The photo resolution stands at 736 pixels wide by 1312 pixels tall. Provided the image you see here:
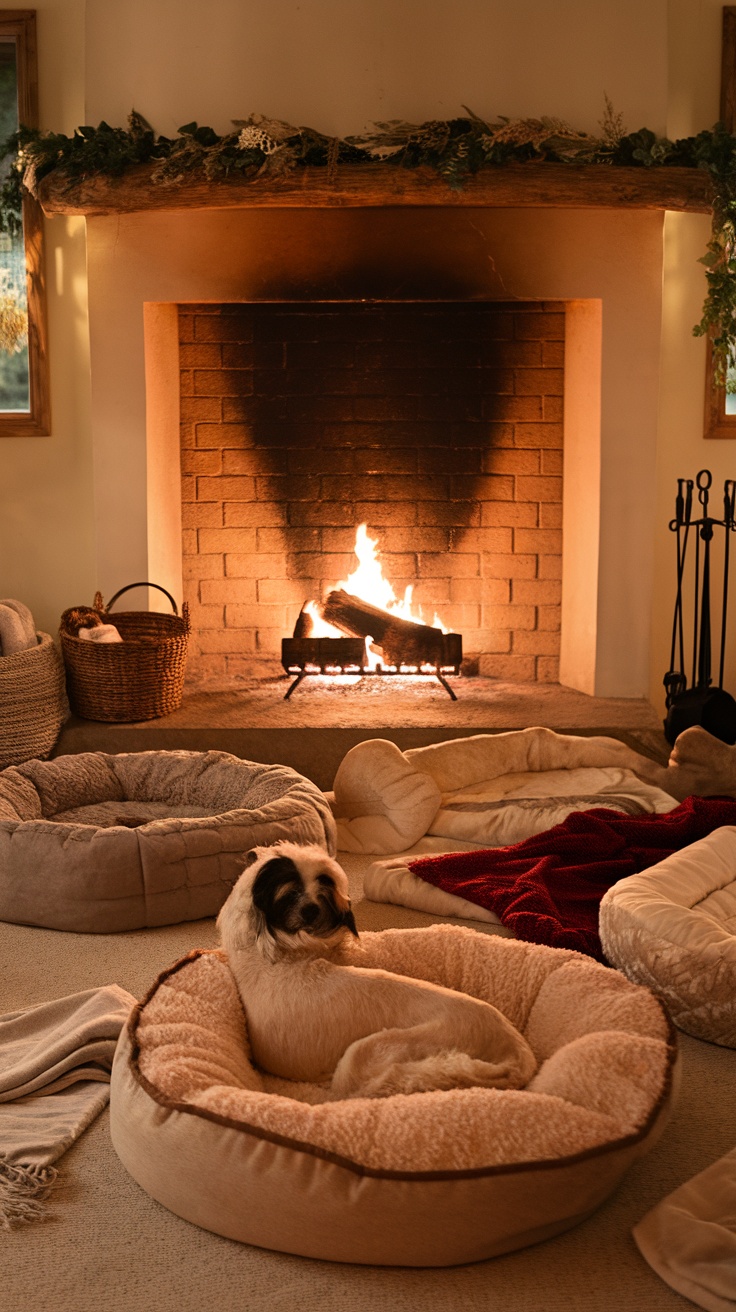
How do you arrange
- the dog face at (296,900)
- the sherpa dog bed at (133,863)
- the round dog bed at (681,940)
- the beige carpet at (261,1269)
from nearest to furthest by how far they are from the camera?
the beige carpet at (261,1269) < the dog face at (296,900) < the round dog bed at (681,940) < the sherpa dog bed at (133,863)

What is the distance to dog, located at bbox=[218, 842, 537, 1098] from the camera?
6.32 ft

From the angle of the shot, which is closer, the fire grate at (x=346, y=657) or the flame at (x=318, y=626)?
the fire grate at (x=346, y=657)

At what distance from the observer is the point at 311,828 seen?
3084 millimetres

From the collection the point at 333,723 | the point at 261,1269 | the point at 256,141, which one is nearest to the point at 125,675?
the point at 333,723

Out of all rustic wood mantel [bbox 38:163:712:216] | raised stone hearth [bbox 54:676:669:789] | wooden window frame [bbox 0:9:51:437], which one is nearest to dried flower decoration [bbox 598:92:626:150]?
rustic wood mantel [bbox 38:163:712:216]

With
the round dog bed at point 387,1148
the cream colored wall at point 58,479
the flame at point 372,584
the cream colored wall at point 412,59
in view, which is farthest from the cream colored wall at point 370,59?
the round dog bed at point 387,1148

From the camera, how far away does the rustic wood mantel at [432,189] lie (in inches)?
154

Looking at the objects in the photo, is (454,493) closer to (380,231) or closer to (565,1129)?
(380,231)

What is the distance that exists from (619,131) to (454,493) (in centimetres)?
133

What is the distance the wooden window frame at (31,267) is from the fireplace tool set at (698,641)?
2268mm

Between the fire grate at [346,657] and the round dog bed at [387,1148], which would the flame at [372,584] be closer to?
the fire grate at [346,657]

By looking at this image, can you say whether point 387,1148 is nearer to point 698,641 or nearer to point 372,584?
point 372,584

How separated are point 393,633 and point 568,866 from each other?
1.60 meters

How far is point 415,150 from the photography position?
12.8 feet
